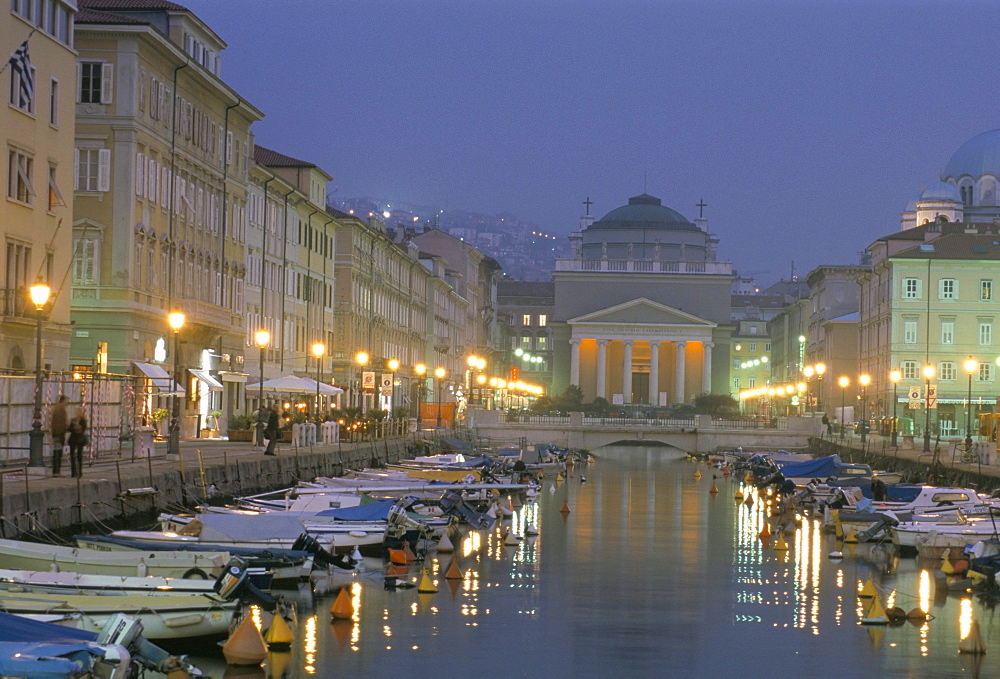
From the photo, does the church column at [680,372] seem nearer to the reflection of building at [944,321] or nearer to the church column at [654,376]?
the church column at [654,376]

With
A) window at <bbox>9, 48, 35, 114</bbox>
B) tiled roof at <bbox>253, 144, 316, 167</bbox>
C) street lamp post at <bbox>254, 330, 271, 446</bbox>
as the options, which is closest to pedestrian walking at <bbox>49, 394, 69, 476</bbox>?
window at <bbox>9, 48, 35, 114</bbox>

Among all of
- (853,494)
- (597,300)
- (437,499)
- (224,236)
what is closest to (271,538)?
(437,499)

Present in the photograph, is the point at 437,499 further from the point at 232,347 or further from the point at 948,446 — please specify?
the point at 948,446

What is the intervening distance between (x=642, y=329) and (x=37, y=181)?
115292 mm

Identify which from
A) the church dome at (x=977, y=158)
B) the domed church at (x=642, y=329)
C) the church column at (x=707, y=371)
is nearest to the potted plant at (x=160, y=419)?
the domed church at (x=642, y=329)

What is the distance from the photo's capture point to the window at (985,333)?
365ft

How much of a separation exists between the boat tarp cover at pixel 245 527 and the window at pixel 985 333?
87.2 meters

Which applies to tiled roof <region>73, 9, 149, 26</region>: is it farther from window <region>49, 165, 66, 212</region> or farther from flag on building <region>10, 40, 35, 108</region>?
flag on building <region>10, 40, 35, 108</region>

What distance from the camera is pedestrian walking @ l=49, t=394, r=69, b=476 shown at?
117 ft

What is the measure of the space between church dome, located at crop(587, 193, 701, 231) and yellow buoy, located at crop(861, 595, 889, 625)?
159250 mm

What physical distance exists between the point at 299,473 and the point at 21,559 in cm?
2907

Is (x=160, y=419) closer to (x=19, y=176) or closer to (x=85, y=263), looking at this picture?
(x=85, y=263)

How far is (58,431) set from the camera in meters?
36.1

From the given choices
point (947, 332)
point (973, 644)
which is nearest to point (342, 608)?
point (973, 644)
